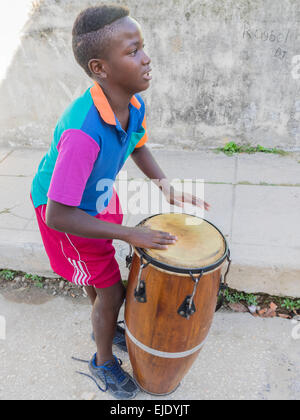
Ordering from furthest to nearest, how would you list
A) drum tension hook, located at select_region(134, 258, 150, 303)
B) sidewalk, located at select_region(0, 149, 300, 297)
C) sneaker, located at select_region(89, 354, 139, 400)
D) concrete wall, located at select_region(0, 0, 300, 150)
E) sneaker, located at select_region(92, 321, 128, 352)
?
1. concrete wall, located at select_region(0, 0, 300, 150)
2. sidewalk, located at select_region(0, 149, 300, 297)
3. sneaker, located at select_region(92, 321, 128, 352)
4. sneaker, located at select_region(89, 354, 139, 400)
5. drum tension hook, located at select_region(134, 258, 150, 303)

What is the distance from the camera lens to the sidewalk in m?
2.52

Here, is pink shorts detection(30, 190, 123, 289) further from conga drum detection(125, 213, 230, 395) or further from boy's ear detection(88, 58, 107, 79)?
boy's ear detection(88, 58, 107, 79)

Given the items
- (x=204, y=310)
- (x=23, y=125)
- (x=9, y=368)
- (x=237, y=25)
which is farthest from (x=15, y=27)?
(x=204, y=310)

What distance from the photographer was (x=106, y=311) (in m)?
1.94

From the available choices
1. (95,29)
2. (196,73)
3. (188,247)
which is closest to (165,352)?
(188,247)

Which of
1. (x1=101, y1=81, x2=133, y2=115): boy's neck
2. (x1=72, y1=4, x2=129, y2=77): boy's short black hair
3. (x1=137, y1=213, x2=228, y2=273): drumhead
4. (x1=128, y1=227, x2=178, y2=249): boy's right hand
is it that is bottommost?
(x1=137, y1=213, x2=228, y2=273): drumhead

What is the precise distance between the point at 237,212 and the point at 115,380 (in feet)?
5.26

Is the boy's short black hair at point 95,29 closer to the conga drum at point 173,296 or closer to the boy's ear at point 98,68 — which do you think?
the boy's ear at point 98,68

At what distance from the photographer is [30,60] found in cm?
385

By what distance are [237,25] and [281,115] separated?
3.21ft

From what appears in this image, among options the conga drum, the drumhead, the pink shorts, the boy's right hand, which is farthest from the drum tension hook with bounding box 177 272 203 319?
the pink shorts

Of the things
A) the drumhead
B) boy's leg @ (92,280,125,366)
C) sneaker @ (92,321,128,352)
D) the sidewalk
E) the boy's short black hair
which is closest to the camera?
the boy's short black hair

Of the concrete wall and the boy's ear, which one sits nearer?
the boy's ear

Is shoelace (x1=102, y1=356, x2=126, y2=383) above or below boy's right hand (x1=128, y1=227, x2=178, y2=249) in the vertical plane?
below
